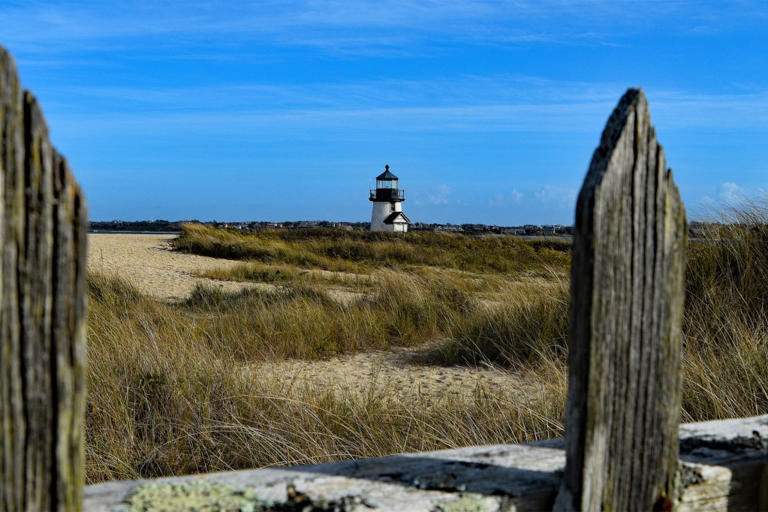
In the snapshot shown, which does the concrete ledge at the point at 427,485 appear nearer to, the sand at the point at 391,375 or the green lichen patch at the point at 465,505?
the green lichen patch at the point at 465,505

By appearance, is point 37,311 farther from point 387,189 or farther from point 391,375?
point 387,189

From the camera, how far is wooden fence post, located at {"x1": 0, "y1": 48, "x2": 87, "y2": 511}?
0.79 meters

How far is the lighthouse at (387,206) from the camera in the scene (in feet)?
148

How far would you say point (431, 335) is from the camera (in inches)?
309

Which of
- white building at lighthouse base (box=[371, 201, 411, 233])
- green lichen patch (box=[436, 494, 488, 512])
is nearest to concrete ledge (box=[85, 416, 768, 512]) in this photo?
green lichen patch (box=[436, 494, 488, 512])

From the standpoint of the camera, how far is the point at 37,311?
0.82m

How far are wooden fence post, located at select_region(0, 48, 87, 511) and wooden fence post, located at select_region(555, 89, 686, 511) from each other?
79 cm

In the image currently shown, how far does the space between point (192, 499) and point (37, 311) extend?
470mm

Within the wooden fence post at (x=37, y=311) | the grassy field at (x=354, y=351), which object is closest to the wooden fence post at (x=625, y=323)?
the wooden fence post at (x=37, y=311)

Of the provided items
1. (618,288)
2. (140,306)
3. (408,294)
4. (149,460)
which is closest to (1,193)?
(618,288)

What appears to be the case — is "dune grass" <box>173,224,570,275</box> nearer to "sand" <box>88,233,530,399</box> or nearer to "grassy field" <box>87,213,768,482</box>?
"grassy field" <box>87,213,768,482</box>

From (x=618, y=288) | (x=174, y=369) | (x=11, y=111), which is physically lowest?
(x=174, y=369)

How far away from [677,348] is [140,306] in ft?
23.6

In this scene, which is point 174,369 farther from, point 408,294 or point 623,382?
point 408,294
